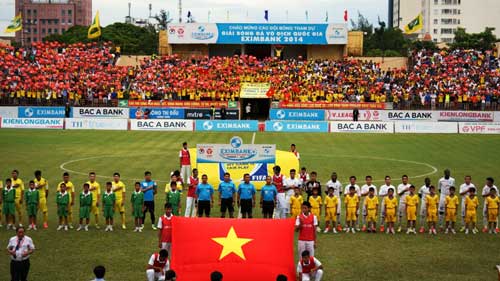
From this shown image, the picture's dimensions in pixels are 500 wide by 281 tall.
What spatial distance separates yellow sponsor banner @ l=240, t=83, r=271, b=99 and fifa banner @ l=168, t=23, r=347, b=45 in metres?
9.71

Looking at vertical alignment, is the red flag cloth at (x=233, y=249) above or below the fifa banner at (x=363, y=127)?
below

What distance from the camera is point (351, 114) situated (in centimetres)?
5375

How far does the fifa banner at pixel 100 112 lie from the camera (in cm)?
5356

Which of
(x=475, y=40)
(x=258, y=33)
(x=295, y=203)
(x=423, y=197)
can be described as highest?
(x=475, y=40)

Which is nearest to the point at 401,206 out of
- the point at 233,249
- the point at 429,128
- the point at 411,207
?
the point at 411,207

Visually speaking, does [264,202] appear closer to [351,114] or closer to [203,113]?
[203,113]

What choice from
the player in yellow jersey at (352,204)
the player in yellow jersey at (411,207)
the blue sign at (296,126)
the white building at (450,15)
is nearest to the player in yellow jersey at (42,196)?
the player in yellow jersey at (352,204)

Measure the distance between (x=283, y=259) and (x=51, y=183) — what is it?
53.6ft

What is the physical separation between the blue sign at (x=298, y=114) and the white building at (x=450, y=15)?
95.0 metres

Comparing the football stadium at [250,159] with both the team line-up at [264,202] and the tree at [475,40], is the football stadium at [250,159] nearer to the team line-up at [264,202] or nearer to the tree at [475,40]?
the team line-up at [264,202]

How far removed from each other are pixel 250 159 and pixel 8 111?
108 ft

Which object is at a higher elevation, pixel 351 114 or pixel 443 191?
pixel 351 114

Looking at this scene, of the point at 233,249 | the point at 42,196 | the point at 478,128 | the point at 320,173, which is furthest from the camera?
the point at 478,128

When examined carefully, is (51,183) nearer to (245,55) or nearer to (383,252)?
(383,252)
